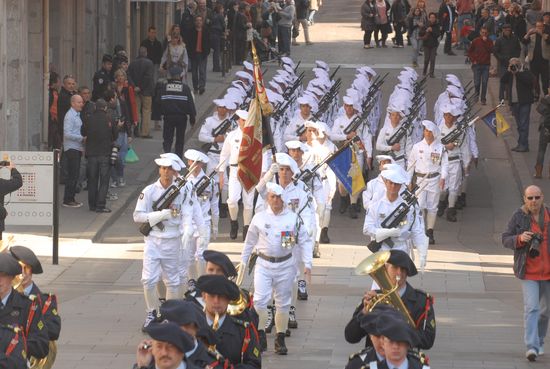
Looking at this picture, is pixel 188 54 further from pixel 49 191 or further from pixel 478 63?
pixel 49 191

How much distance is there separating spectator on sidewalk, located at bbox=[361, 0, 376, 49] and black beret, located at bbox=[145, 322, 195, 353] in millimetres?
35081

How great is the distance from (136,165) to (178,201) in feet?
37.6

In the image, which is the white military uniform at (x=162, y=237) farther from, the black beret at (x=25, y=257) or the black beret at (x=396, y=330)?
the black beret at (x=396, y=330)

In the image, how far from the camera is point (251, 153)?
18672 mm

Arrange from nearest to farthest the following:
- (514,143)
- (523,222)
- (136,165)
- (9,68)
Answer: (523,222) → (9,68) → (136,165) → (514,143)

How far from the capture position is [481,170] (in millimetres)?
28922

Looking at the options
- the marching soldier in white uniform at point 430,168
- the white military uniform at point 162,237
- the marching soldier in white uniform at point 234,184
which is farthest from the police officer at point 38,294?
the marching soldier in white uniform at point 430,168

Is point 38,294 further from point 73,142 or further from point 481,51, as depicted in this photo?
point 481,51

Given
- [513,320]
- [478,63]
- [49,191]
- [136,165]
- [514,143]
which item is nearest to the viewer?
[513,320]

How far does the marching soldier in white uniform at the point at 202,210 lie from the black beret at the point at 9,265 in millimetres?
5775

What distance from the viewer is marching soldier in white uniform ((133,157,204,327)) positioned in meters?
16.8

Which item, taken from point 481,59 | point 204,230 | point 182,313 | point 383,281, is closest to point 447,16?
point 481,59

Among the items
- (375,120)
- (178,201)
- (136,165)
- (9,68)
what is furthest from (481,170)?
(178,201)

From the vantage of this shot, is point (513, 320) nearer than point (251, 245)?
No
